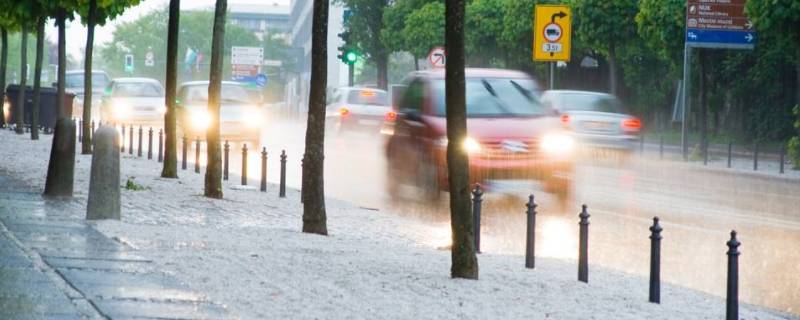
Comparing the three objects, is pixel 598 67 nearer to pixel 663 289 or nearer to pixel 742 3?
pixel 742 3

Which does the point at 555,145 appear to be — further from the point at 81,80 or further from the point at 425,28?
the point at 425,28

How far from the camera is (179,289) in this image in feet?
32.3

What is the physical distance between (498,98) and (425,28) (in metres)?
46.9

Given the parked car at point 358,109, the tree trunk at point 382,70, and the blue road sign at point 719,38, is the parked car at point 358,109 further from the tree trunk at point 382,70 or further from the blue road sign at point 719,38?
the tree trunk at point 382,70

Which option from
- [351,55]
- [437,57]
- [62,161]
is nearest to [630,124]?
[437,57]

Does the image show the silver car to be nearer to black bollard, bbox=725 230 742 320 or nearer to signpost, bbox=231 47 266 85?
black bollard, bbox=725 230 742 320

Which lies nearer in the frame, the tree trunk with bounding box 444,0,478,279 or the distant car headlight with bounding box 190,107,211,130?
the tree trunk with bounding box 444,0,478,279

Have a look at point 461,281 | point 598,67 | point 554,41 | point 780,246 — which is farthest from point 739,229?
point 598,67

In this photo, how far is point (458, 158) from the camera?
1166 centimetres

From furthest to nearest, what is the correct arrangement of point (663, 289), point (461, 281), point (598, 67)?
1. point (598, 67)
2. point (663, 289)
3. point (461, 281)

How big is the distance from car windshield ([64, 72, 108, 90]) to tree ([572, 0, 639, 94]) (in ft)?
54.4

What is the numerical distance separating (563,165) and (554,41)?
16767mm

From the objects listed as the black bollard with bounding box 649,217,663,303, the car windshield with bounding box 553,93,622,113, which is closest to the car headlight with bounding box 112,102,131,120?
the car windshield with bounding box 553,93,622,113

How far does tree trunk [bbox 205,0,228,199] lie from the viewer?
19.9 meters
